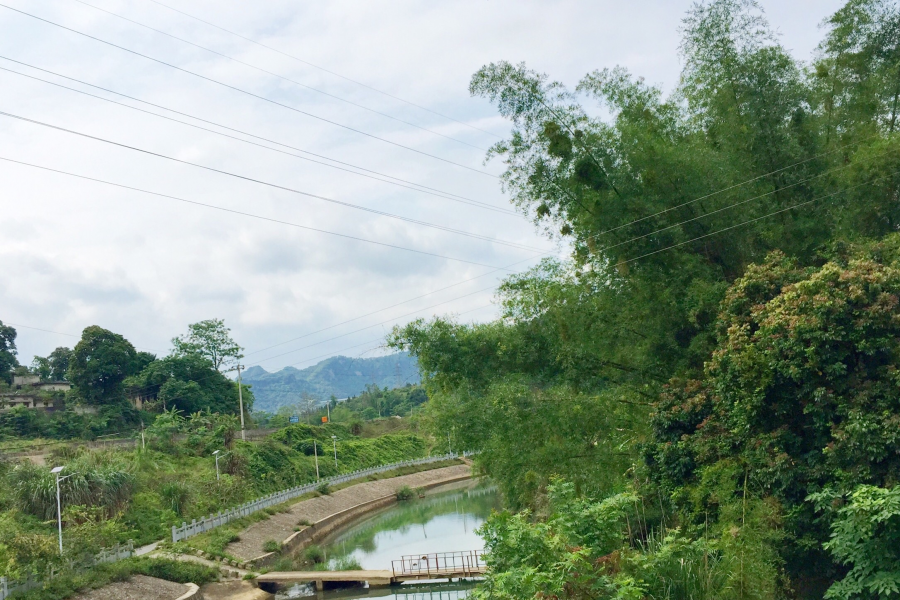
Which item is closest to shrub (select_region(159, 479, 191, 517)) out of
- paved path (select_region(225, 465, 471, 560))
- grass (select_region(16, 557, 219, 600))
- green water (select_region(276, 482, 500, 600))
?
paved path (select_region(225, 465, 471, 560))

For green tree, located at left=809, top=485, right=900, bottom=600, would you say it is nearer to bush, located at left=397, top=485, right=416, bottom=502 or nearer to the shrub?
the shrub

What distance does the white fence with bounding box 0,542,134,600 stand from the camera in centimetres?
1395

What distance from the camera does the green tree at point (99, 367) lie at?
38.2 meters

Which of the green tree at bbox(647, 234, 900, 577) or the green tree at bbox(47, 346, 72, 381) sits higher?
the green tree at bbox(47, 346, 72, 381)

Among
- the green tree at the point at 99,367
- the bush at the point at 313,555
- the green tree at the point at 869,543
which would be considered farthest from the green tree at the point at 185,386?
the green tree at the point at 869,543

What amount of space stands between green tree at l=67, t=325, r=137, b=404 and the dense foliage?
30355mm

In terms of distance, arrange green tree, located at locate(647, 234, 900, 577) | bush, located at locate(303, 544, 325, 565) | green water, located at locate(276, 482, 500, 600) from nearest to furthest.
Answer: green tree, located at locate(647, 234, 900, 577) < green water, located at locate(276, 482, 500, 600) < bush, located at locate(303, 544, 325, 565)

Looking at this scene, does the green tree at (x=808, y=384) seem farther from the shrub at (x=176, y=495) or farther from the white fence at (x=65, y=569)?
the shrub at (x=176, y=495)

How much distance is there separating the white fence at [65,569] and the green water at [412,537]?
12.9 feet

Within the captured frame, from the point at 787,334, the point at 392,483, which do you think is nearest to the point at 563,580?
the point at 787,334

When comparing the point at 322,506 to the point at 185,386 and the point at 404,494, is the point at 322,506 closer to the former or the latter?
the point at 404,494

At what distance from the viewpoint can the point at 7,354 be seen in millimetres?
41719

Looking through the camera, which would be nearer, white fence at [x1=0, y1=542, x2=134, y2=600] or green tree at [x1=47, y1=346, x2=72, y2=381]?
white fence at [x1=0, y1=542, x2=134, y2=600]

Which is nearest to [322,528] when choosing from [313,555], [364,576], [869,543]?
[313,555]
